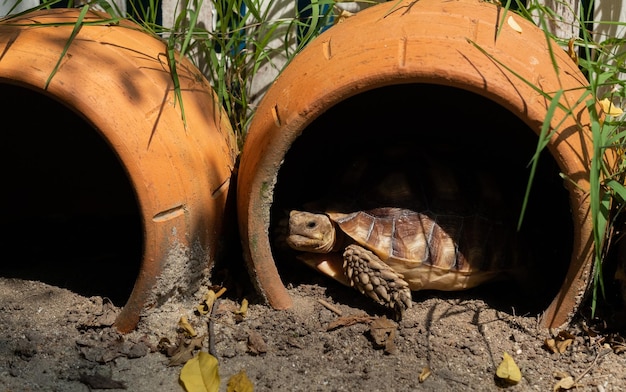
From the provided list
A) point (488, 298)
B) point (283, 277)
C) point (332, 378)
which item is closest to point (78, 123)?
point (283, 277)

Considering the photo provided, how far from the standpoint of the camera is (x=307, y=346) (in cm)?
246

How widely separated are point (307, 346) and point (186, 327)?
0.45 meters

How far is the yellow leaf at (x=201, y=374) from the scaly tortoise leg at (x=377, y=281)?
2.16ft

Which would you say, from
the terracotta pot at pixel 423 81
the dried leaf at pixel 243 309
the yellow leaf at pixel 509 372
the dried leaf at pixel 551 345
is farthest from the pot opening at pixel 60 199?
the dried leaf at pixel 551 345

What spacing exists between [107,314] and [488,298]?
4.87 ft

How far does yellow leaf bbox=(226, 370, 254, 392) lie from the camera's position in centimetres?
220

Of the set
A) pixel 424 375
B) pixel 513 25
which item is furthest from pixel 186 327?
pixel 513 25

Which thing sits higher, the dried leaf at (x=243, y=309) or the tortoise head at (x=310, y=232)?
the tortoise head at (x=310, y=232)

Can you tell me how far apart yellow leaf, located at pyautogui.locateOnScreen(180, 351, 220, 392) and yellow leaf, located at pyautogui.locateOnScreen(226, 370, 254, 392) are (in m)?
0.04

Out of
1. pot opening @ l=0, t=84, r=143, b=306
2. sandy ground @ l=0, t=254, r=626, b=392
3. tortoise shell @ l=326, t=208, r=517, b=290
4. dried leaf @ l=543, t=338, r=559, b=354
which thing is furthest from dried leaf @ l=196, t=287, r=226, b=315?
dried leaf @ l=543, t=338, r=559, b=354

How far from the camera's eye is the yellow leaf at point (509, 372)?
2273mm

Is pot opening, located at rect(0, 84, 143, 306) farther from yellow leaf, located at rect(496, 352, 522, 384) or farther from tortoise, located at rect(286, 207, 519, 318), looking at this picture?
yellow leaf, located at rect(496, 352, 522, 384)

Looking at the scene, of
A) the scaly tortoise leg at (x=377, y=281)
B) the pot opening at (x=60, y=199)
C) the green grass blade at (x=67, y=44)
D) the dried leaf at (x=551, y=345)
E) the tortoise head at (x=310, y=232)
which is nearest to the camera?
the green grass blade at (x=67, y=44)

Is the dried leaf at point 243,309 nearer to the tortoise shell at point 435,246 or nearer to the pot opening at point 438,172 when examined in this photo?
the pot opening at point 438,172
